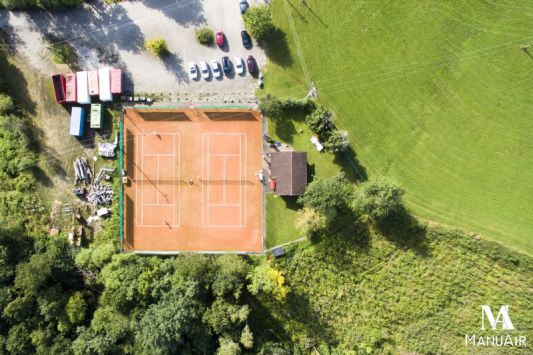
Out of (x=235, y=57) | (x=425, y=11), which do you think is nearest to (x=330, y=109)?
(x=235, y=57)

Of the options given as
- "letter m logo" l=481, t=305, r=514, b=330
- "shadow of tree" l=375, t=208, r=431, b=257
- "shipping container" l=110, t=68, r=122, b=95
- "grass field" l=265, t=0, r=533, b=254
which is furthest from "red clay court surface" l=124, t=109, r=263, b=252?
"letter m logo" l=481, t=305, r=514, b=330

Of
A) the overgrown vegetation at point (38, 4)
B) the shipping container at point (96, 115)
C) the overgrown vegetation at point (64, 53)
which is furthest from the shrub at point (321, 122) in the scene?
the overgrown vegetation at point (38, 4)

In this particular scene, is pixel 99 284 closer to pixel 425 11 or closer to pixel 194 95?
pixel 194 95

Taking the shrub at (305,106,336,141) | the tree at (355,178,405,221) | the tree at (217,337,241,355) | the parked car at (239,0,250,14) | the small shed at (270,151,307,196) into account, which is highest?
the parked car at (239,0,250,14)

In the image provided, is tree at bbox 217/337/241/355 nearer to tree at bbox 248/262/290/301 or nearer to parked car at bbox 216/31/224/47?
tree at bbox 248/262/290/301

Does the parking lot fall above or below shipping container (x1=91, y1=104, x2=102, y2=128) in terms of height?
above

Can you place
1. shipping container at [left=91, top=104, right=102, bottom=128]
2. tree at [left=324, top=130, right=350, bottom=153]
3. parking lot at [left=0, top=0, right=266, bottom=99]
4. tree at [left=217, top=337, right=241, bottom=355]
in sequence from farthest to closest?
parking lot at [left=0, top=0, right=266, bottom=99], shipping container at [left=91, top=104, right=102, bottom=128], tree at [left=324, top=130, right=350, bottom=153], tree at [left=217, top=337, right=241, bottom=355]

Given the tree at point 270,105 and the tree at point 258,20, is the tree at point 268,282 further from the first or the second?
the tree at point 258,20
